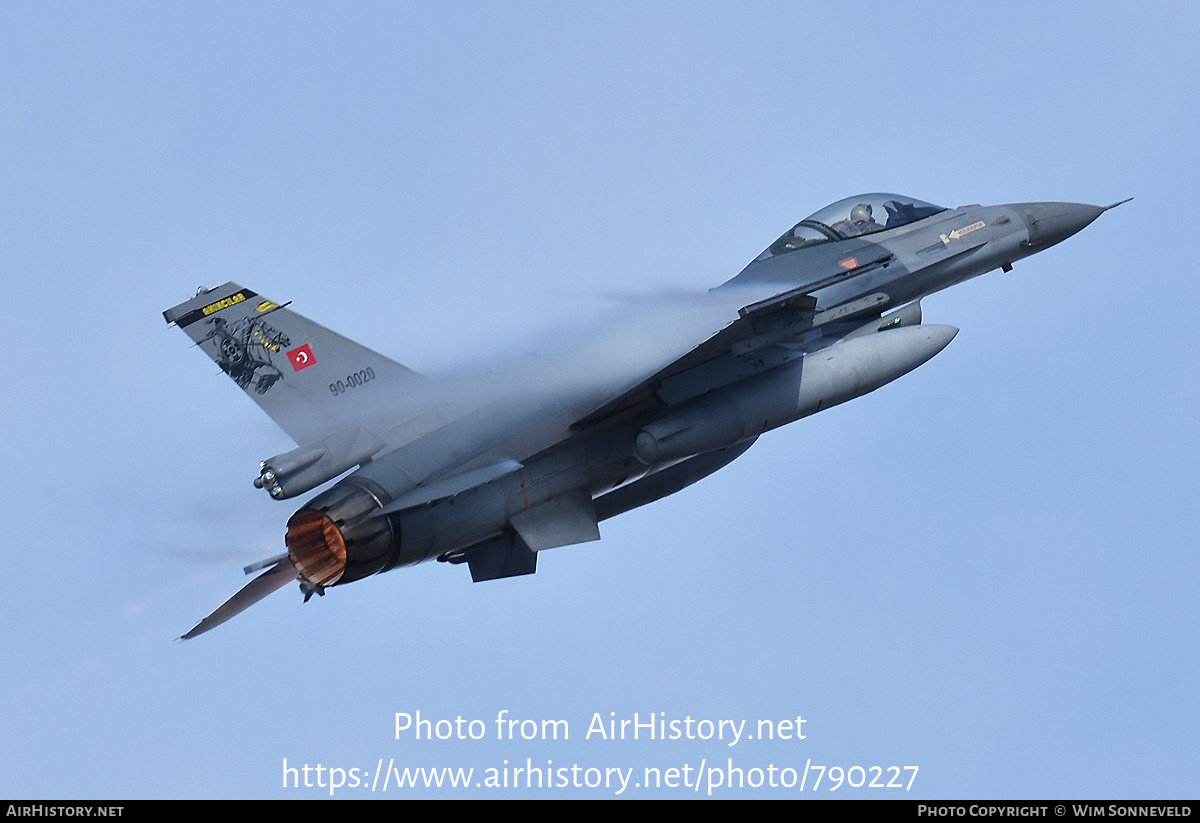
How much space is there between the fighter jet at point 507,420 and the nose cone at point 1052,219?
2663mm

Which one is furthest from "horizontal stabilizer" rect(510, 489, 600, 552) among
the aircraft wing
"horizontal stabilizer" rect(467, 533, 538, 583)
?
the aircraft wing

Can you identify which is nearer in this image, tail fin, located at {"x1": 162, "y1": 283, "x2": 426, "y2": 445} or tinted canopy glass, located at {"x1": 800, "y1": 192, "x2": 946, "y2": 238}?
tail fin, located at {"x1": 162, "y1": 283, "x2": 426, "y2": 445}

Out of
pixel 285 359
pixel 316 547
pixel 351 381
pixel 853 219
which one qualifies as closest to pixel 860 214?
Result: pixel 853 219

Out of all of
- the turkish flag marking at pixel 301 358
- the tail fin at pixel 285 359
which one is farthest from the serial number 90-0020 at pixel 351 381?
the turkish flag marking at pixel 301 358

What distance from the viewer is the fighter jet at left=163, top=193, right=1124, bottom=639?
14.5 metres

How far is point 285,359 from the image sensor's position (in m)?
15.6

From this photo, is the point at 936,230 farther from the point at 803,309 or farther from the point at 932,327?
the point at 803,309

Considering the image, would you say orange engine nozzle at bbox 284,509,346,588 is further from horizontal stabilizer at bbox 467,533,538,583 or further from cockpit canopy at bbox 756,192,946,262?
cockpit canopy at bbox 756,192,946,262

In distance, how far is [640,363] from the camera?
16.7m

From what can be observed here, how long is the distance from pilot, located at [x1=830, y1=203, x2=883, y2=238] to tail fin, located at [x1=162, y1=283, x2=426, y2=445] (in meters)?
5.31

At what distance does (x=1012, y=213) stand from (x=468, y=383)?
6.91 metres

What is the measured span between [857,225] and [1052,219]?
239 centimetres

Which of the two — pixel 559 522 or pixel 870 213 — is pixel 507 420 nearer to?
pixel 559 522

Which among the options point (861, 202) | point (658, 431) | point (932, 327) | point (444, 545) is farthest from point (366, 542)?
point (861, 202)
